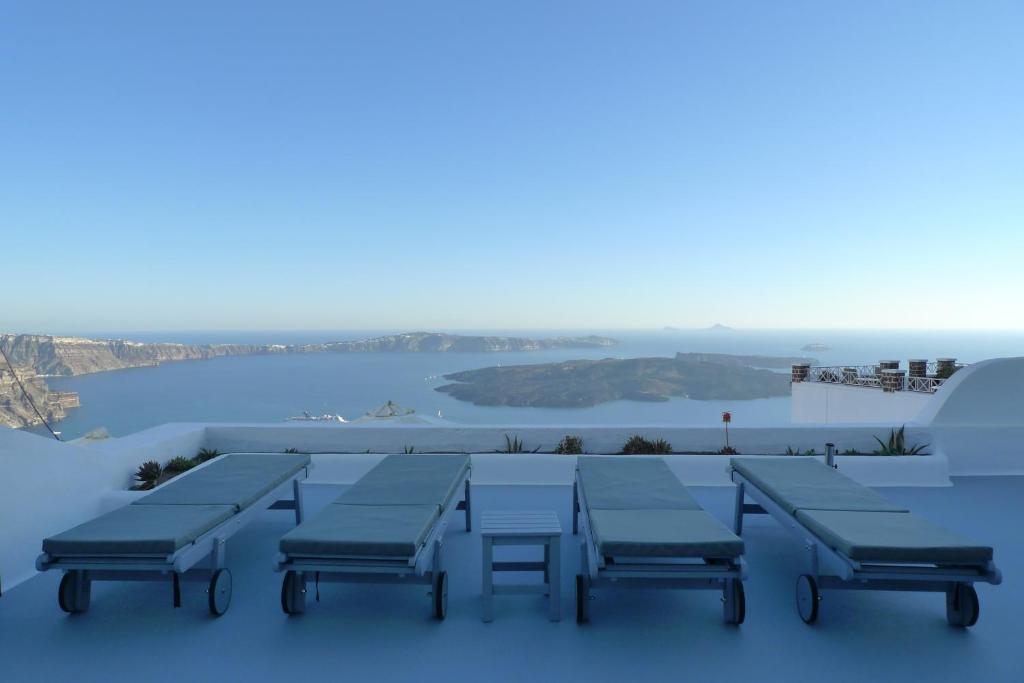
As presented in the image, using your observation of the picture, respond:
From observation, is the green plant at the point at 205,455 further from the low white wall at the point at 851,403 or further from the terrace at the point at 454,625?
the low white wall at the point at 851,403

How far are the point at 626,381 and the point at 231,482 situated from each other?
37621mm

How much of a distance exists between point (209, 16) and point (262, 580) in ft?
34.8

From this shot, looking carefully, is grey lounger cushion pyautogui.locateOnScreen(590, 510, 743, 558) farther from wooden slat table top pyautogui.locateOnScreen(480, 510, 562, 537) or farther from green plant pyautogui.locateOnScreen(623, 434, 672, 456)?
green plant pyautogui.locateOnScreen(623, 434, 672, 456)

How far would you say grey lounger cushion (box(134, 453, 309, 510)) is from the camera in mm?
2957

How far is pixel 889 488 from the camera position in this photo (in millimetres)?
4711

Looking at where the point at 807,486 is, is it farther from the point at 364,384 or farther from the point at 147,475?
the point at 364,384

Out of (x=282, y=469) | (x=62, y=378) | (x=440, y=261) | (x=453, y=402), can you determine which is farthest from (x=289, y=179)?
(x=453, y=402)

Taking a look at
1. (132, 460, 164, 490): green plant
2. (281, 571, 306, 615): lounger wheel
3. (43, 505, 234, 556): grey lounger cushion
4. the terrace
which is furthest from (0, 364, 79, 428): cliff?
(281, 571, 306, 615): lounger wheel

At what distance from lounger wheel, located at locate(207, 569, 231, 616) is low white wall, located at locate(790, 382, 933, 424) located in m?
12.2

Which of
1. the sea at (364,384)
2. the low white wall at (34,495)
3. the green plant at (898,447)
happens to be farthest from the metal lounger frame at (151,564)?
the sea at (364,384)

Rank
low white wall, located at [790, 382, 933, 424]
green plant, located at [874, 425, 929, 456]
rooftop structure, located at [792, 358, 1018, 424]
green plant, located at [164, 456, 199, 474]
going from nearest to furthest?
green plant, located at [164, 456, 199, 474] < green plant, located at [874, 425, 929, 456] < rooftop structure, located at [792, 358, 1018, 424] < low white wall, located at [790, 382, 933, 424]

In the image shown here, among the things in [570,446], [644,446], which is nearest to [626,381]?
[644,446]

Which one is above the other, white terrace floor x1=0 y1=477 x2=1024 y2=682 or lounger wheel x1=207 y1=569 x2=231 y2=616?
lounger wheel x1=207 y1=569 x2=231 y2=616

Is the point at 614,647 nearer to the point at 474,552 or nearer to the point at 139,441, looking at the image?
the point at 474,552
